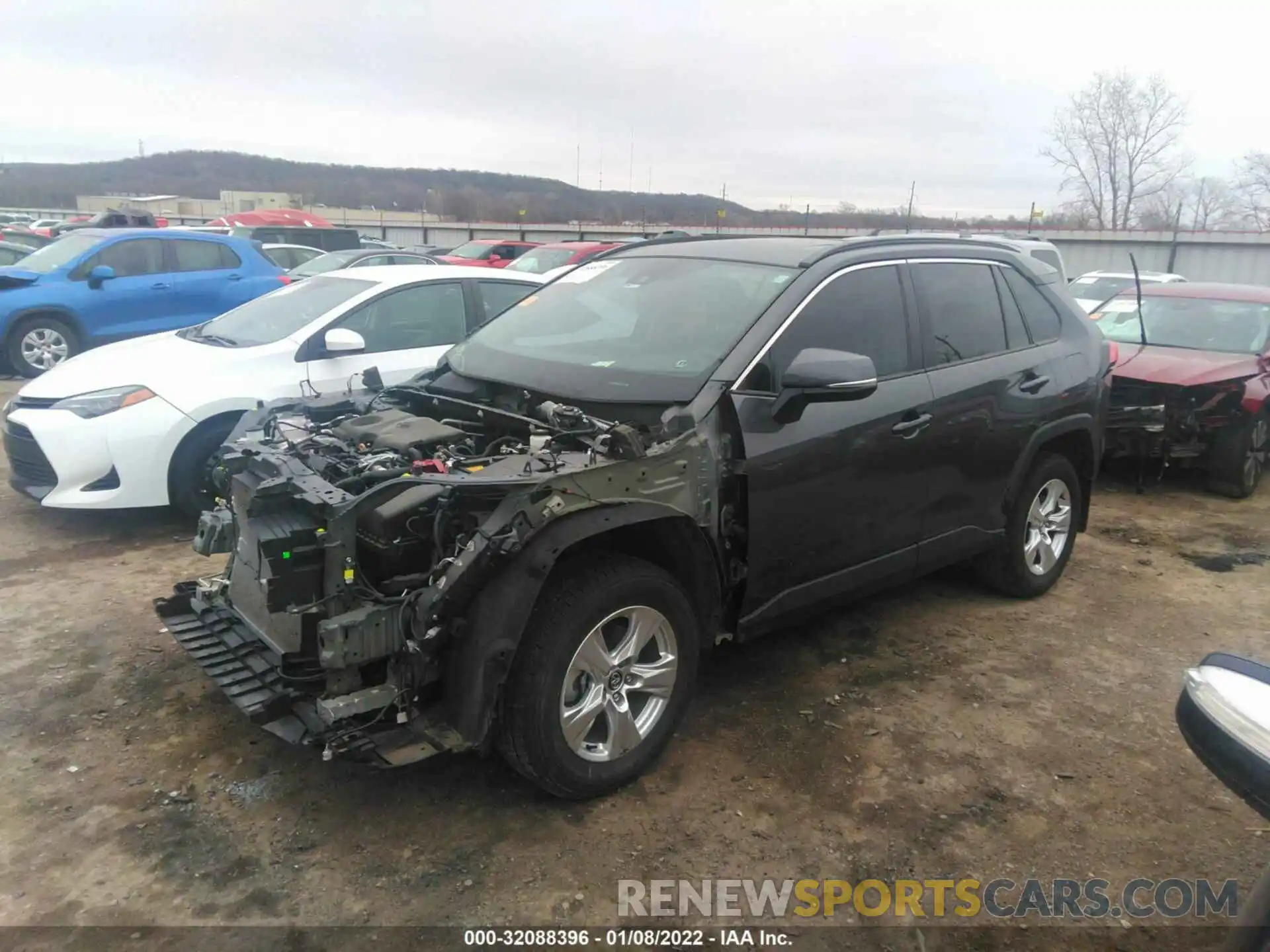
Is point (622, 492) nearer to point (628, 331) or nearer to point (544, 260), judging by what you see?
point (628, 331)

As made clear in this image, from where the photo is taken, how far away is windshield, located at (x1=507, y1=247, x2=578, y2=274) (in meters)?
16.3

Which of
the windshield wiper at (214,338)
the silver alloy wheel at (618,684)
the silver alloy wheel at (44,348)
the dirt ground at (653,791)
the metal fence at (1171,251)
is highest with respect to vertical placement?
the metal fence at (1171,251)

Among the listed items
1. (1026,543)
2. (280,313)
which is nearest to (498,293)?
(280,313)

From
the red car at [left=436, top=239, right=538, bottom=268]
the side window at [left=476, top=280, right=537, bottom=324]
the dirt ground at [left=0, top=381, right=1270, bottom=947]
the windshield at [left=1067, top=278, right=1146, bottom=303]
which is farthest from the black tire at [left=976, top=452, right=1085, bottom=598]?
the red car at [left=436, top=239, right=538, bottom=268]

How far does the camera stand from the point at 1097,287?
52.9 ft

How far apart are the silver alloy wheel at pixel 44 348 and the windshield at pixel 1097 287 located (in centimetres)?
1520

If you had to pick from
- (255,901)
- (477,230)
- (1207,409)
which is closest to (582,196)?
(477,230)

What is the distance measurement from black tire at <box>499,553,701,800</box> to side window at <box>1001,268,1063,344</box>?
2804 mm

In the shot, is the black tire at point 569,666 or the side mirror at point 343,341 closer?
the black tire at point 569,666

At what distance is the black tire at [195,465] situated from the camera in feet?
17.6

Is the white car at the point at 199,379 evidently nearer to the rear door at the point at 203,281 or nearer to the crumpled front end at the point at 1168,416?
the rear door at the point at 203,281

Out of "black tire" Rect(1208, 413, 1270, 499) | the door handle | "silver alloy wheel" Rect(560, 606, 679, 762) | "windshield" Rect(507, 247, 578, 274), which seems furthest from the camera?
"windshield" Rect(507, 247, 578, 274)

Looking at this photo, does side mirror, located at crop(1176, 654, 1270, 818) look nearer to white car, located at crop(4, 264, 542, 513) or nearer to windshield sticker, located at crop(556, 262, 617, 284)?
windshield sticker, located at crop(556, 262, 617, 284)

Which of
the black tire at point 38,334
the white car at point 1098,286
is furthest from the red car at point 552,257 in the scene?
the white car at point 1098,286
